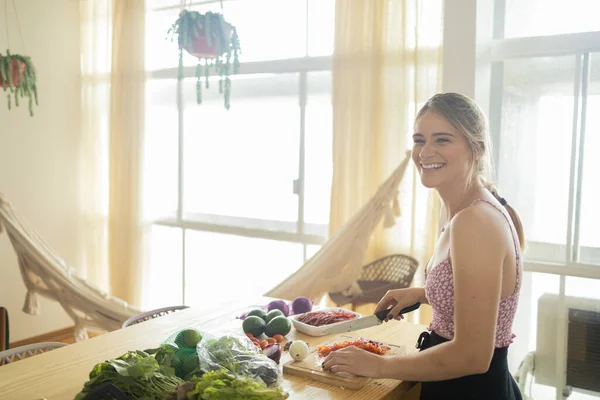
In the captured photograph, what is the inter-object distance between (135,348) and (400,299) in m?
0.75

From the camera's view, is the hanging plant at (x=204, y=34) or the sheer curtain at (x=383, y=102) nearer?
the hanging plant at (x=204, y=34)

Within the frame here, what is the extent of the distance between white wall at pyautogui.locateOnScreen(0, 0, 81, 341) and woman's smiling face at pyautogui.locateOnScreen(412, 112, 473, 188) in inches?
131

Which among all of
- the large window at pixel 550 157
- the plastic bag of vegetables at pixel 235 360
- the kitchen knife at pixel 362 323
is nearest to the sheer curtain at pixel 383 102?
the large window at pixel 550 157

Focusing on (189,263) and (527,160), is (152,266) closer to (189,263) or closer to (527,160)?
(189,263)

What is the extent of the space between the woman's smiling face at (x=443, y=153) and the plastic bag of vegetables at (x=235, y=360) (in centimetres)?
57

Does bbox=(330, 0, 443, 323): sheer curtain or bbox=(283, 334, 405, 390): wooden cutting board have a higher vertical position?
bbox=(330, 0, 443, 323): sheer curtain

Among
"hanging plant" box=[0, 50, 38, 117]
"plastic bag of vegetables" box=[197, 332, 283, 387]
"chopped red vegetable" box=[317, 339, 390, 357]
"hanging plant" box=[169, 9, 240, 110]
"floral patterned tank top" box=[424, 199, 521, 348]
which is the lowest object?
"chopped red vegetable" box=[317, 339, 390, 357]

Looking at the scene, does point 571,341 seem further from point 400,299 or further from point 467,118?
point 467,118

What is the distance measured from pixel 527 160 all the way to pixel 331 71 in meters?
1.17

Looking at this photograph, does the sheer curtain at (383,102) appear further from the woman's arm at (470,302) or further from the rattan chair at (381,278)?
the woman's arm at (470,302)

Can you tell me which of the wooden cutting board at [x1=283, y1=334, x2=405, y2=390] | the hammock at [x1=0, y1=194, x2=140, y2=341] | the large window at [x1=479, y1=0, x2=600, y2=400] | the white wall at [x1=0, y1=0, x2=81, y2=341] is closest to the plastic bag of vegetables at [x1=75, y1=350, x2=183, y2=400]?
the wooden cutting board at [x1=283, y1=334, x2=405, y2=390]

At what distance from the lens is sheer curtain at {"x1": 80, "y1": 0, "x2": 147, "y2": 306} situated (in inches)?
157

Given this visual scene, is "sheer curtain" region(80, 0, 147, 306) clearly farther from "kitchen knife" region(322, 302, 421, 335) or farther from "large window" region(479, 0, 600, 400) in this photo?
"kitchen knife" region(322, 302, 421, 335)

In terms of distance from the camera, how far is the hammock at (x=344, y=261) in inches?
106
